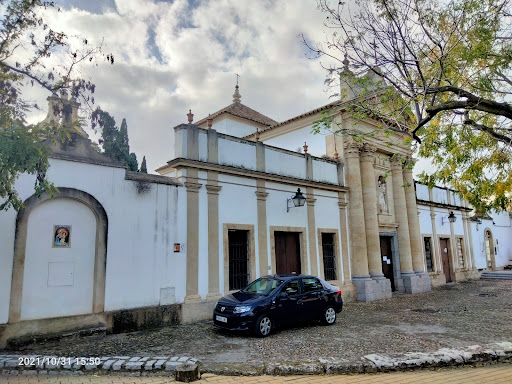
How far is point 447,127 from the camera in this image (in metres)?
8.47

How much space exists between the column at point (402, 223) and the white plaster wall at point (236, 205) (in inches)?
330

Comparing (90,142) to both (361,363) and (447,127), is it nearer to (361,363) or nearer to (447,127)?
(361,363)

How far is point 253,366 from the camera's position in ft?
19.5

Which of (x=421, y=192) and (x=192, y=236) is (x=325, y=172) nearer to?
(x=192, y=236)

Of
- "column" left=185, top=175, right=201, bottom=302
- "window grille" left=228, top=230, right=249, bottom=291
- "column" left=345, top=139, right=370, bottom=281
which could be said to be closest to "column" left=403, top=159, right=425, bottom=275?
"column" left=345, top=139, right=370, bottom=281

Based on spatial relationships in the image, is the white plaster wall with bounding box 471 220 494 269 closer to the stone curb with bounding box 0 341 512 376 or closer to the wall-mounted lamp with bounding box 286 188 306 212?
the wall-mounted lamp with bounding box 286 188 306 212

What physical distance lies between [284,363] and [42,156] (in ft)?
16.8

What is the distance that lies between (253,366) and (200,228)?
17.5ft

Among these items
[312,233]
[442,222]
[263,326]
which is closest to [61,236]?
[263,326]

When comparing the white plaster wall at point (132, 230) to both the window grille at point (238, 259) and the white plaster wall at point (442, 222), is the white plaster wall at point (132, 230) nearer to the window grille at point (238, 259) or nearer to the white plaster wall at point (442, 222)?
the window grille at point (238, 259)

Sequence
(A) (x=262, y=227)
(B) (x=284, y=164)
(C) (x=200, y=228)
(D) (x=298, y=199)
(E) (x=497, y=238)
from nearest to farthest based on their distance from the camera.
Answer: (C) (x=200, y=228)
(A) (x=262, y=227)
(D) (x=298, y=199)
(B) (x=284, y=164)
(E) (x=497, y=238)

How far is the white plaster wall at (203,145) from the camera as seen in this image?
1112 cm

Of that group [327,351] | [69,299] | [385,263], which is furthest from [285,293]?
[385,263]

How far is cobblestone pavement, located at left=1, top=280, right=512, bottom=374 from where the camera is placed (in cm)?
661
